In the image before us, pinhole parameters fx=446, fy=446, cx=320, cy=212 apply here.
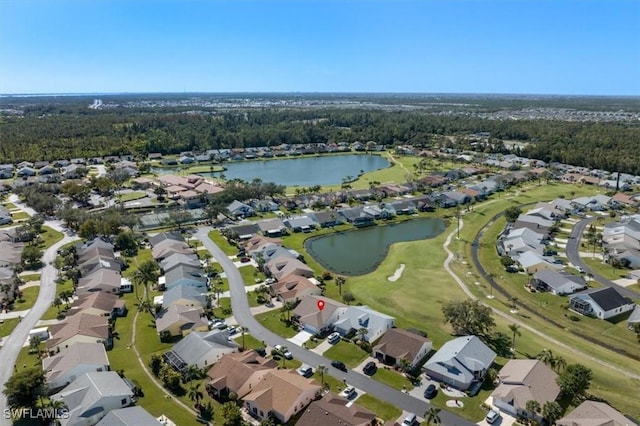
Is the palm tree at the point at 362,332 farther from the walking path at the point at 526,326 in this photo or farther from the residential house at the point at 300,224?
the residential house at the point at 300,224

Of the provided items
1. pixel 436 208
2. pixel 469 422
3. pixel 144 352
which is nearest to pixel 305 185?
pixel 436 208

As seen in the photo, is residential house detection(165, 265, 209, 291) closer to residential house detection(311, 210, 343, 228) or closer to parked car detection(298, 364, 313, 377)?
parked car detection(298, 364, 313, 377)

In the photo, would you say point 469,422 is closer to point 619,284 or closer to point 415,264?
point 415,264

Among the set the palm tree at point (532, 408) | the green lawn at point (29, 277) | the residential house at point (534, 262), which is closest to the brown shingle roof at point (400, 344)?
the palm tree at point (532, 408)

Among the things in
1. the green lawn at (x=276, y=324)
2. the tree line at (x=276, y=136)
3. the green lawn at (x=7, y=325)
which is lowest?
the green lawn at (x=7, y=325)

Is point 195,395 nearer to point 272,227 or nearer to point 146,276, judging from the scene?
point 146,276

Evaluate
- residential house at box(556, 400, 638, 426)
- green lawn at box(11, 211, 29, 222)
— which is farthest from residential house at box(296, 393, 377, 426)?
green lawn at box(11, 211, 29, 222)
